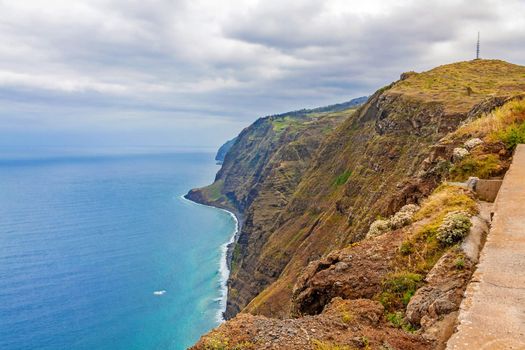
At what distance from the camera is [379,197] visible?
177 feet

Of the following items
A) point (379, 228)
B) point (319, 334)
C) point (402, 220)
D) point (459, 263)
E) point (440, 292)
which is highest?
point (402, 220)

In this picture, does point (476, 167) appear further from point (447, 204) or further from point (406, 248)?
point (406, 248)

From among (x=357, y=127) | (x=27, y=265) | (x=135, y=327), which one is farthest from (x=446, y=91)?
(x=27, y=265)

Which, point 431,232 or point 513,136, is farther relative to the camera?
point 513,136

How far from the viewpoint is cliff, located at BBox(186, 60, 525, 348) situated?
1203cm

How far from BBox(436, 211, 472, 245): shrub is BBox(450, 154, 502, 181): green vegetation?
5999 mm

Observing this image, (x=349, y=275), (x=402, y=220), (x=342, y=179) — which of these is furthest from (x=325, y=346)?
(x=342, y=179)

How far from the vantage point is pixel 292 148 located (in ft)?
614

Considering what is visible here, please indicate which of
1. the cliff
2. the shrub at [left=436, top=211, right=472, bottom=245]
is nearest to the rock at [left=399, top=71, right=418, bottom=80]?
the cliff

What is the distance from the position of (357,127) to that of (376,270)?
101m

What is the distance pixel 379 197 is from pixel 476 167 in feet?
121

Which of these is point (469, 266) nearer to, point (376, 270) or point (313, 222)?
point (376, 270)

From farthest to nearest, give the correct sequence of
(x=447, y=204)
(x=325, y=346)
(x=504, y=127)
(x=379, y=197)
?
(x=379, y=197), (x=504, y=127), (x=447, y=204), (x=325, y=346)

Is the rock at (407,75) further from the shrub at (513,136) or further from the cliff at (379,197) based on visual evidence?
the shrub at (513,136)
